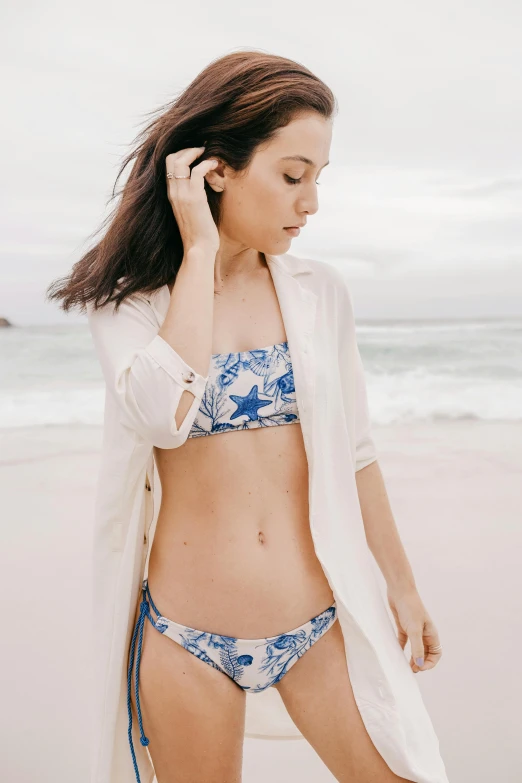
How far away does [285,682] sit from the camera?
1.46 m

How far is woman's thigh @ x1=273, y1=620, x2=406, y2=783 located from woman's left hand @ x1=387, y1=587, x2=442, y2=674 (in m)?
0.14

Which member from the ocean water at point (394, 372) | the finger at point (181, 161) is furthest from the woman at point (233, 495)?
the ocean water at point (394, 372)

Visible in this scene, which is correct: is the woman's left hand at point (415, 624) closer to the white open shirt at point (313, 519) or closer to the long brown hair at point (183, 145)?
the white open shirt at point (313, 519)

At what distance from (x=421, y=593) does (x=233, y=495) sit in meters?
2.21

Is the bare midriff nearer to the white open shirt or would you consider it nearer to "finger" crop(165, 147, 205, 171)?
the white open shirt

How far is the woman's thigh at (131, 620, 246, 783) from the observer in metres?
1.40

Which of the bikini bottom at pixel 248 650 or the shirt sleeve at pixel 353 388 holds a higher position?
the shirt sleeve at pixel 353 388

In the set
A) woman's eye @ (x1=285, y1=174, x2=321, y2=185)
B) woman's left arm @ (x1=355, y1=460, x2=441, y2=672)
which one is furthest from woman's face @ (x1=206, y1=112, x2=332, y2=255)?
woman's left arm @ (x1=355, y1=460, x2=441, y2=672)

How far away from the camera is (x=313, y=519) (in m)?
1.44

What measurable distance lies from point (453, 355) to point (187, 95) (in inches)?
286

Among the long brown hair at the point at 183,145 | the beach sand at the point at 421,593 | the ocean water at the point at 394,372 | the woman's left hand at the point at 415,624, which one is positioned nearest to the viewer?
the long brown hair at the point at 183,145

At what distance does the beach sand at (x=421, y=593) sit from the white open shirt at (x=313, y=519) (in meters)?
1.15

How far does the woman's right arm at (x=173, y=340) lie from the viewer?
1280 millimetres

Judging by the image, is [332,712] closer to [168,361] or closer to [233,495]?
[233,495]
